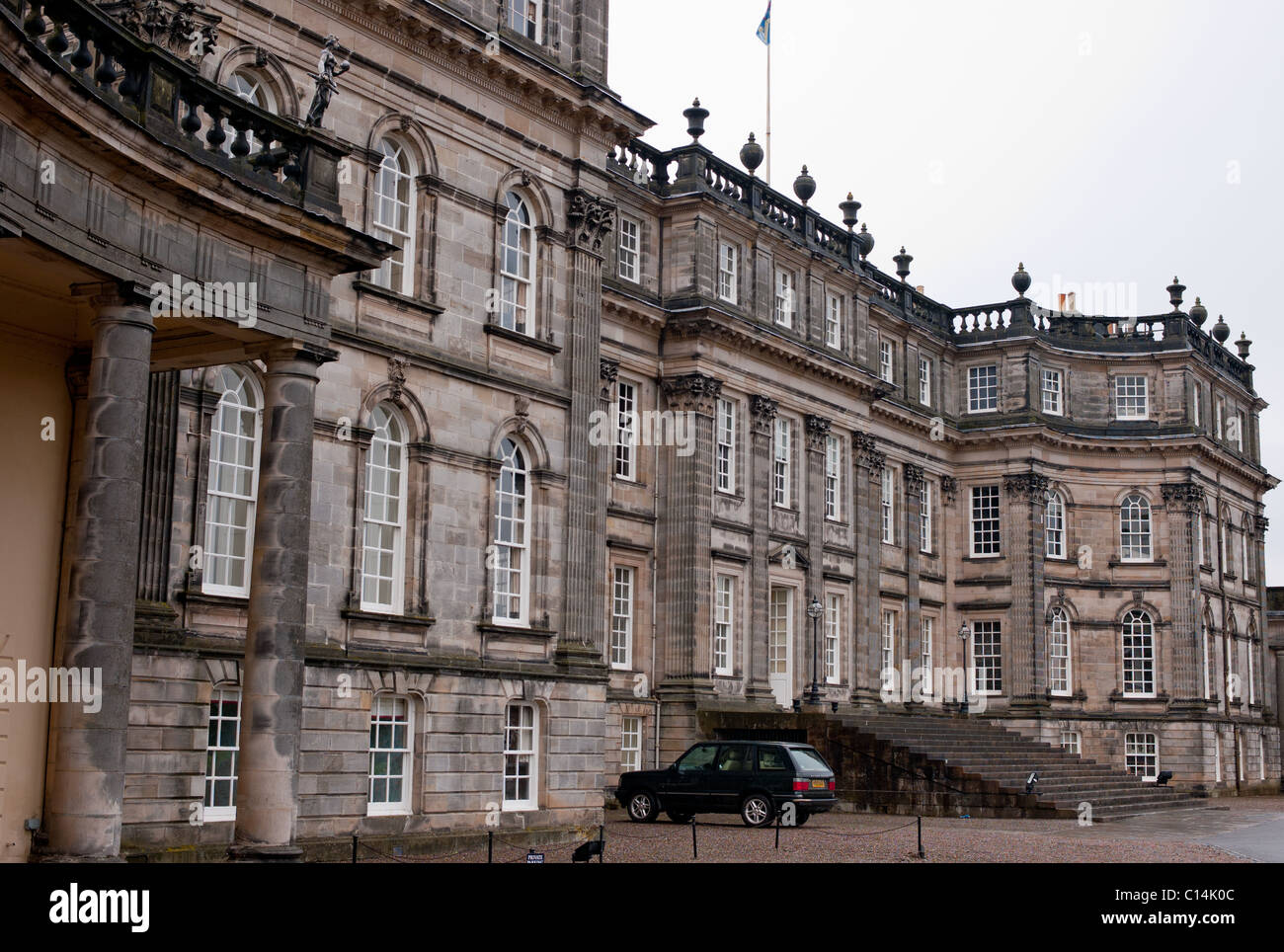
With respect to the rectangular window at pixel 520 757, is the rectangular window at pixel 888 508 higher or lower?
higher

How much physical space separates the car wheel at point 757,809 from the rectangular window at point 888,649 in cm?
1847

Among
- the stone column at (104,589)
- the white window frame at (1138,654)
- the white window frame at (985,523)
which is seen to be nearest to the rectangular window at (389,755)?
the stone column at (104,589)

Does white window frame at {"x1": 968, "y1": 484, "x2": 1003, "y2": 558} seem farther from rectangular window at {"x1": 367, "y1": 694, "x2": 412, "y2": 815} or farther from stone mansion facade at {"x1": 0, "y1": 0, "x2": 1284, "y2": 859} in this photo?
rectangular window at {"x1": 367, "y1": 694, "x2": 412, "y2": 815}

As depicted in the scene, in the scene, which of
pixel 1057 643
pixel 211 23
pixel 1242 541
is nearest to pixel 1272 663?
pixel 1242 541

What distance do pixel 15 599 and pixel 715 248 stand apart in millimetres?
25745

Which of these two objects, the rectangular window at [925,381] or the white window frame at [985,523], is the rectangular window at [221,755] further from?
the white window frame at [985,523]

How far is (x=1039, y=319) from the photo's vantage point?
5622 centimetres

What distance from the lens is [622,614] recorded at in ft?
124

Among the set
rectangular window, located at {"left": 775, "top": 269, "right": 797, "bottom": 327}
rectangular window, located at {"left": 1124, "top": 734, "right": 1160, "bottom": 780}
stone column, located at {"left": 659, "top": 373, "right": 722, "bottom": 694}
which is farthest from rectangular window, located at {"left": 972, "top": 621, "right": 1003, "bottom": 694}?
stone column, located at {"left": 659, "top": 373, "right": 722, "bottom": 694}

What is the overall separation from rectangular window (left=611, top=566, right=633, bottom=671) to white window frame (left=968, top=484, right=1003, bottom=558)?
20.1 m

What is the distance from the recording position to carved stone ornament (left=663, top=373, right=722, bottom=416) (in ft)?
128

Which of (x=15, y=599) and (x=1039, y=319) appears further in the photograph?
(x=1039, y=319)

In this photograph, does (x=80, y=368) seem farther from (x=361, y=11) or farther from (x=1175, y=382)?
(x=1175, y=382)

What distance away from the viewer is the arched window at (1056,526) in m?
55.0
